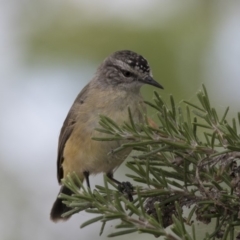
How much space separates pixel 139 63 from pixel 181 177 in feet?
6.36

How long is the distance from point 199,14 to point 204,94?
5.78ft

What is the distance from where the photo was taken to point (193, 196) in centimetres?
239

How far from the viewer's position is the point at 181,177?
249cm

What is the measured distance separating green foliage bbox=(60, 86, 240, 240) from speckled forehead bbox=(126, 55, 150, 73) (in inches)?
65.3

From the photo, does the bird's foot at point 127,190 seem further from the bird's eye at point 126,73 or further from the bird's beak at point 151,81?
the bird's eye at point 126,73

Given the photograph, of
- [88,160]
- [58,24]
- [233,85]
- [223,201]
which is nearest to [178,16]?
[233,85]

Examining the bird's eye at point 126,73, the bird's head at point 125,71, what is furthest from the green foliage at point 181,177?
the bird's eye at point 126,73

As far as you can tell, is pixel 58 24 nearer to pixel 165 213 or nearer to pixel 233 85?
pixel 233 85

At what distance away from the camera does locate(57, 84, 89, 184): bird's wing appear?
4746 mm

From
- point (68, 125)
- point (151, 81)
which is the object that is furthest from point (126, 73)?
point (68, 125)

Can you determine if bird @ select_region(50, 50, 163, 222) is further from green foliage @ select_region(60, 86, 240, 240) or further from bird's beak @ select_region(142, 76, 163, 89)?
green foliage @ select_region(60, 86, 240, 240)

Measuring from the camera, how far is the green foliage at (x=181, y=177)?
7.27ft

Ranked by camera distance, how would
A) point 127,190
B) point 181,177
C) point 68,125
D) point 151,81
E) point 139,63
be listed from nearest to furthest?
point 181,177 → point 127,190 → point 151,81 → point 139,63 → point 68,125

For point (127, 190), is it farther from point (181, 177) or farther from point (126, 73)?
point (126, 73)
